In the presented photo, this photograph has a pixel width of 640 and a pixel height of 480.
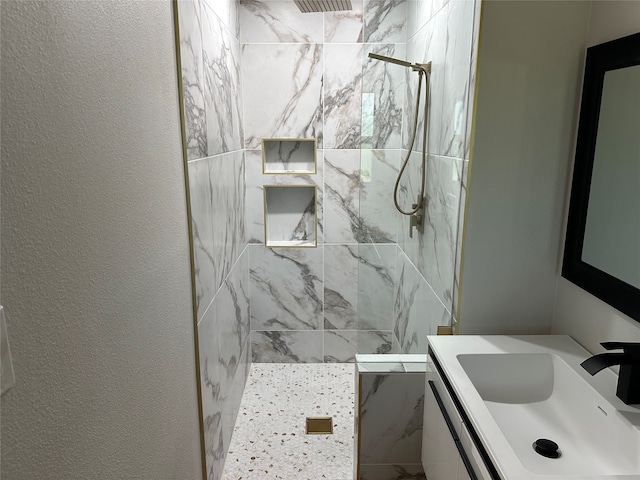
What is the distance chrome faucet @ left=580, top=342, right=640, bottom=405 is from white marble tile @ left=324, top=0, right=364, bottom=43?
236cm

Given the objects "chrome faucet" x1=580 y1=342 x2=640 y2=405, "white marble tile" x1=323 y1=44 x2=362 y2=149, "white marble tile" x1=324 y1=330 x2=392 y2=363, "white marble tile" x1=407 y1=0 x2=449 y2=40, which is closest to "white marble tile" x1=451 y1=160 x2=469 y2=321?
"chrome faucet" x1=580 y1=342 x2=640 y2=405

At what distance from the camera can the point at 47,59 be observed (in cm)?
86

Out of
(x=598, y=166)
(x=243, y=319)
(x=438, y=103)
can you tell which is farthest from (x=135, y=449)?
(x=243, y=319)

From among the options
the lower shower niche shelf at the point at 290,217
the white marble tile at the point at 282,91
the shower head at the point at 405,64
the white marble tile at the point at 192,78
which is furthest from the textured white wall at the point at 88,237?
the lower shower niche shelf at the point at 290,217

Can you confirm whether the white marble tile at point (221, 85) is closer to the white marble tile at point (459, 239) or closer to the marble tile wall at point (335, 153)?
the marble tile wall at point (335, 153)

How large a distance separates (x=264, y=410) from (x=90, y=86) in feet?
7.63

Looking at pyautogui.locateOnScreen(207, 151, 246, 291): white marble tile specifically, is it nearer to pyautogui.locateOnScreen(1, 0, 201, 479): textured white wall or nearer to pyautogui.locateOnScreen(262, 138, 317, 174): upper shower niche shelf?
pyautogui.locateOnScreen(262, 138, 317, 174): upper shower niche shelf

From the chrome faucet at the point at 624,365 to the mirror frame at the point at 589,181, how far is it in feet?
0.42

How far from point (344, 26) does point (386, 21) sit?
0.57 meters

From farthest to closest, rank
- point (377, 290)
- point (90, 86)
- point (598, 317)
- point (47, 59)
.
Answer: point (377, 290), point (598, 317), point (90, 86), point (47, 59)

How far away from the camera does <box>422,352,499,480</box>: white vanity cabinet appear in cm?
125

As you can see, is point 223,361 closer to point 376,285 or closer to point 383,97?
point 376,285

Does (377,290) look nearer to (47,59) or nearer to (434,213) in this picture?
(434,213)

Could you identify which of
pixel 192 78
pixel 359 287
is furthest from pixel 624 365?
pixel 359 287
